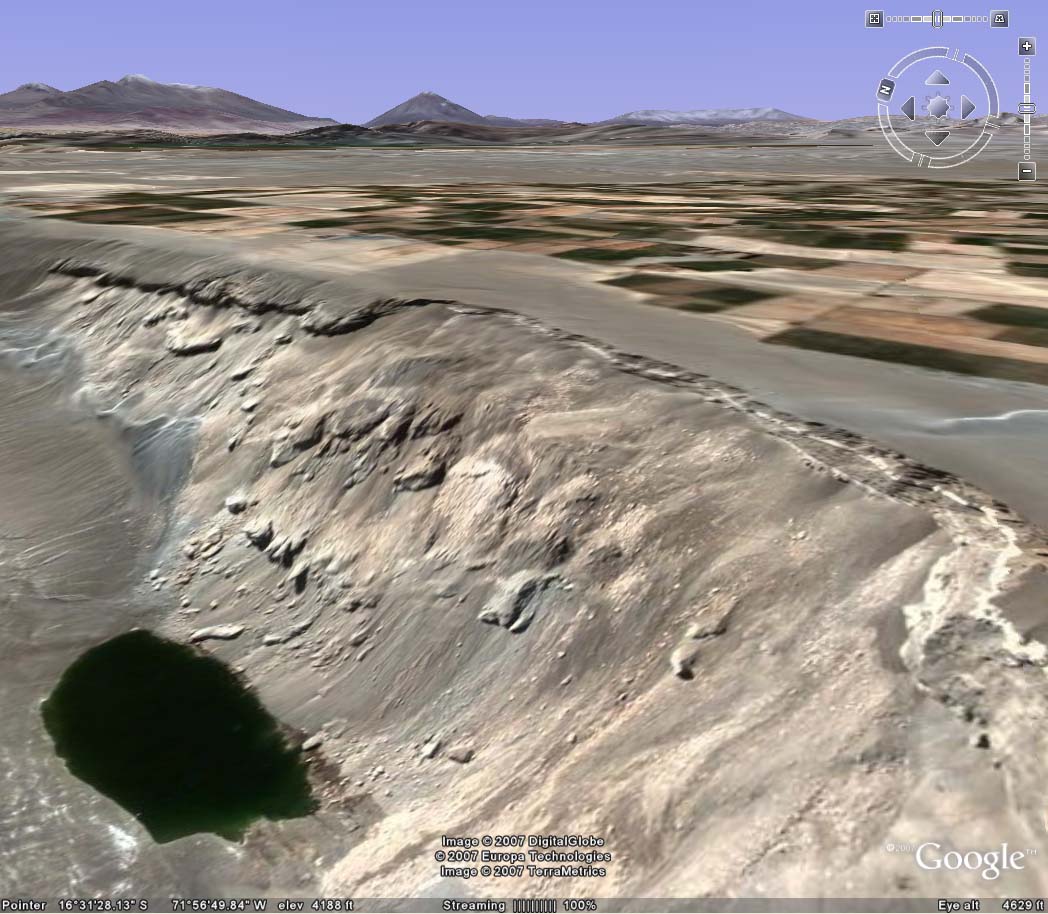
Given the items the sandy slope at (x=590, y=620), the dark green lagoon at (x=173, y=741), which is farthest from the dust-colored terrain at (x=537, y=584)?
the dark green lagoon at (x=173, y=741)

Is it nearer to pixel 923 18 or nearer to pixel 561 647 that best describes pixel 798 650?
pixel 561 647

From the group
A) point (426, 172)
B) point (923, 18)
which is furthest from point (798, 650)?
point (426, 172)

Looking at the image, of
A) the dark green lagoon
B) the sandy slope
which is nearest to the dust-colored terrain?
the sandy slope

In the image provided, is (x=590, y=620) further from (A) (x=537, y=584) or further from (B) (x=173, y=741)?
(B) (x=173, y=741)

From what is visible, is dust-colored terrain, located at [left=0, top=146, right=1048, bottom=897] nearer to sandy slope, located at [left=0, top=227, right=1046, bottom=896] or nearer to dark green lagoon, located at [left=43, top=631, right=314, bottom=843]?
sandy slope, located at [left=0, top=227, right=1046, bottom=896]

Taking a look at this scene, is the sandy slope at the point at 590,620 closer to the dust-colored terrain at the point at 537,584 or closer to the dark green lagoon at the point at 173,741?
the dust-colored terrain at the point at 537,584

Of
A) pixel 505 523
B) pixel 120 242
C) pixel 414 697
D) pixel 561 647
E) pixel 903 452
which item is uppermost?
pixel 120 242
